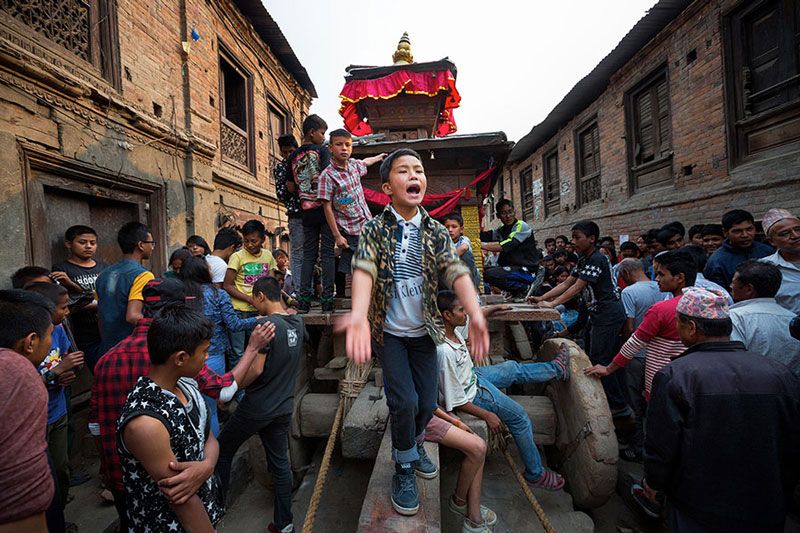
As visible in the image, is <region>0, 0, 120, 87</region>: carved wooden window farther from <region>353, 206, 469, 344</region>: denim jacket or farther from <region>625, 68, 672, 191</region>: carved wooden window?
<region>625, 68, 672, 191</region>: carved wooden window

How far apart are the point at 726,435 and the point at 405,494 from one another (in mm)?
1795

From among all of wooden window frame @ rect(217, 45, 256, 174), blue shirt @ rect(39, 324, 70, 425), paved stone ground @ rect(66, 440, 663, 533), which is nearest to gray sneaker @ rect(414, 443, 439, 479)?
paved stone ground @ rect(66, 440, 663, 533)

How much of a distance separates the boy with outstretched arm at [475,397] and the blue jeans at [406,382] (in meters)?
0.78

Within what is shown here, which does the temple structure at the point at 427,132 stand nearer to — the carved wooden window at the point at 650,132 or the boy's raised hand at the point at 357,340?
the boy's raised hand at the point at 357,340

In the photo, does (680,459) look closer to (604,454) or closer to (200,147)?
(604,454)

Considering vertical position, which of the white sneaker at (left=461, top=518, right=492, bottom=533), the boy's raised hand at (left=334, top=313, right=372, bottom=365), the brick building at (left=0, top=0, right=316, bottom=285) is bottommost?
the white sneaker at (left=461, top=518, right=492, bottom=533)

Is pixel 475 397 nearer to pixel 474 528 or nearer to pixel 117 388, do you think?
pixel 474 528

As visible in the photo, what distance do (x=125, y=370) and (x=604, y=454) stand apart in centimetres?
378

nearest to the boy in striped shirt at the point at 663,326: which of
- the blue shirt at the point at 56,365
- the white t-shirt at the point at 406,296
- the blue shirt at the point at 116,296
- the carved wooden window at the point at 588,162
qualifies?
the white t-shirt at the point at 406,296

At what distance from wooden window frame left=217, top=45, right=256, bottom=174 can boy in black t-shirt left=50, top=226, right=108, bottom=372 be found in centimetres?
585

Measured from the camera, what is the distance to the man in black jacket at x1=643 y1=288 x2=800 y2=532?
1960 millimetres

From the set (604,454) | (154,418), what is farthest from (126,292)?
(604,454)

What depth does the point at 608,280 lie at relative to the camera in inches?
177

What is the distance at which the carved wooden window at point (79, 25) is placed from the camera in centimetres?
464
